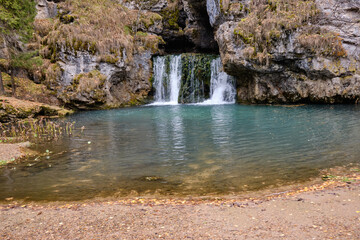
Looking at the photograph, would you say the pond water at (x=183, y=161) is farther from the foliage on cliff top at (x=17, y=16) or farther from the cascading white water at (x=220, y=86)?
the cascading white water at (x=220, y=86)

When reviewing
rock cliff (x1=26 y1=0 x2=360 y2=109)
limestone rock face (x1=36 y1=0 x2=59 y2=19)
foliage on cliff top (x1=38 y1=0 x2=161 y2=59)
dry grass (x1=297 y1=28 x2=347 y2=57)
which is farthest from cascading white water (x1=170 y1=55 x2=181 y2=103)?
limestone rock face (x1=36 y1=0 x2=59 y2=19)

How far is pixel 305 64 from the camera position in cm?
2348

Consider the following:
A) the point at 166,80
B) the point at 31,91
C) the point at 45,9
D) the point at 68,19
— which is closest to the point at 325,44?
the point at 166,80

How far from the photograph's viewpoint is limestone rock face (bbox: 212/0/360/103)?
73.0 feet

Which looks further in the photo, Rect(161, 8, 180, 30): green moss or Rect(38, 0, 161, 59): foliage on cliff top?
Rect(161, 8, 180, 30): green moss

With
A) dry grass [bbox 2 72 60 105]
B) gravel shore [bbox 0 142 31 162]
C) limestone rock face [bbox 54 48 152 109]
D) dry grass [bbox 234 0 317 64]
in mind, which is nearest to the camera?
gravel shore [bbox 0 142 31 162]

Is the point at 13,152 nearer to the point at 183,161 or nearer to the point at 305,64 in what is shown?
the point at 183,161

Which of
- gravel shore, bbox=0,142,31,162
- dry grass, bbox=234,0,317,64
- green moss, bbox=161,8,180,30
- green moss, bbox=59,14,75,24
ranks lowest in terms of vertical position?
gravel shore, bbox=0,142,31,162

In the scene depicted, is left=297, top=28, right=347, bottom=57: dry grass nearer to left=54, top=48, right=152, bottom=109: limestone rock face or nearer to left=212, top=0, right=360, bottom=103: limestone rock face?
left=212, top=0, right=360, bottom=103: limestone rock face

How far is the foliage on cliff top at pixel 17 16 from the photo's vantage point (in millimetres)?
19250

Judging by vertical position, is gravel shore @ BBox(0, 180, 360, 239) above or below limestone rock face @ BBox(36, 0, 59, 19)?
below

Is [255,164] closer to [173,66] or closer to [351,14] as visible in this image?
[351,14]

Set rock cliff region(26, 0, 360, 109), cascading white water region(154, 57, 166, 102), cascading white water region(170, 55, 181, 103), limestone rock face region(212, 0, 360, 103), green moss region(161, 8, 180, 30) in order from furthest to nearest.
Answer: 1. green moss region(161, 8, 180, 30)
2. cascading white water region(154, 57, 166, 102)
3. cascading white water region(170, 55, 181, 103)
4. rock cliff region(26, 0, 360, 109)
5. limestone rock face region(212, 0, 360, 103)

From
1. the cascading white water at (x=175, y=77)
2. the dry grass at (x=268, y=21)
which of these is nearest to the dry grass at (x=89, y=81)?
the cascading white water at (x=175, y=77)
